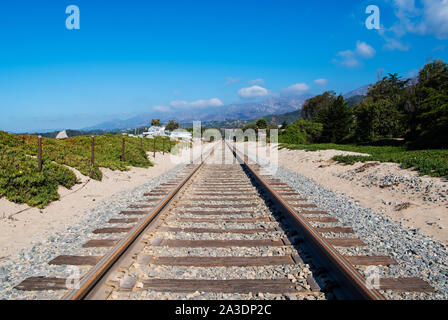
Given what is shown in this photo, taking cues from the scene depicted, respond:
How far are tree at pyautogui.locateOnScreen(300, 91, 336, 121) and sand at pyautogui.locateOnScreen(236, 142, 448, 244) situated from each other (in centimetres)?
7848

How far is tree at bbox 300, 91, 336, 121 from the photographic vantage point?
87.6 metres

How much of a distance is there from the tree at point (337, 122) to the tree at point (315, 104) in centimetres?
3896

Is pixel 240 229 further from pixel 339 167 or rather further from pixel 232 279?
pixel 339 167

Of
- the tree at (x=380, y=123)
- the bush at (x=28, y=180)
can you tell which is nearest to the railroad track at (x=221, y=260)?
the bush at (x=28, y=180)

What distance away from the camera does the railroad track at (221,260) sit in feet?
8.66

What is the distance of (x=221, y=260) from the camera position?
324cm

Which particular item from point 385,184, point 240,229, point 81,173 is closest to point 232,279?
point 240,229

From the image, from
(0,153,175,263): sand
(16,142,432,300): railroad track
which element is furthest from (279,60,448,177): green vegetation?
(0,153,175,263): sand

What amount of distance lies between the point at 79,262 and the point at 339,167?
34.1ft

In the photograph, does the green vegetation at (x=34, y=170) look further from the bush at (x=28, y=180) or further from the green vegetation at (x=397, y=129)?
the green vegetation at (x=397, y=129)

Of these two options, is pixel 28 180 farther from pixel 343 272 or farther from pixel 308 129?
pixel 308 129

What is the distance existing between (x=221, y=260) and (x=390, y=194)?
5.74 meters

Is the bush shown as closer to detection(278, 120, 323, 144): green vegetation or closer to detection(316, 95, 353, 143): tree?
detection(278, 120, 323, 144): green vegetation

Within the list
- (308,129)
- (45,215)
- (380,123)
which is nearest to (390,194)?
(45,215)
